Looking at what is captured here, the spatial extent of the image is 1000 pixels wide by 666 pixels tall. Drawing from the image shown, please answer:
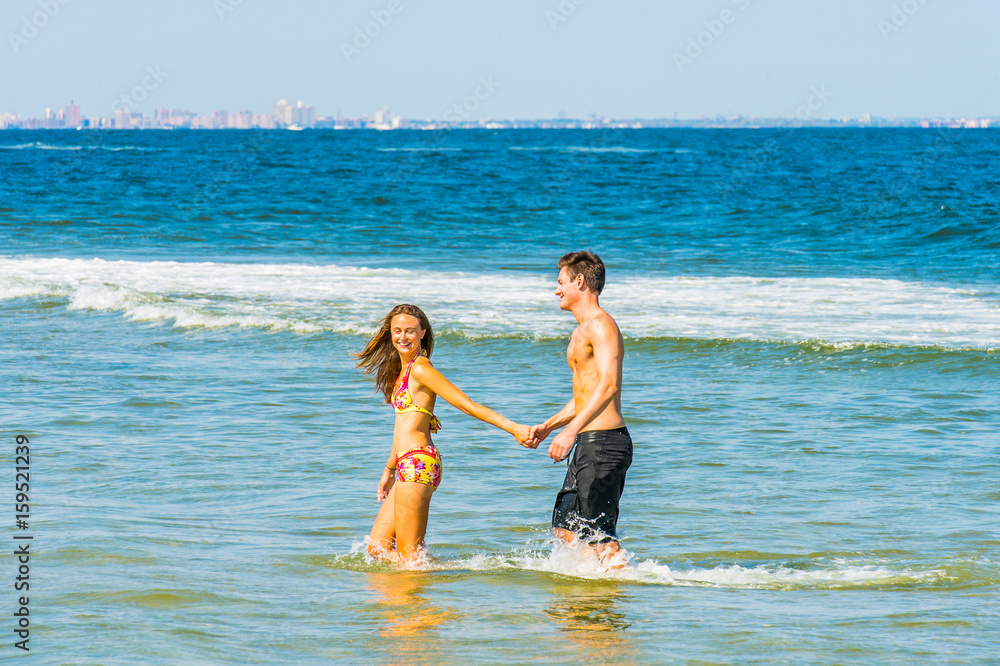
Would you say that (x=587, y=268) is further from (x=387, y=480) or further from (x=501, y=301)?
(x=501, y=301)

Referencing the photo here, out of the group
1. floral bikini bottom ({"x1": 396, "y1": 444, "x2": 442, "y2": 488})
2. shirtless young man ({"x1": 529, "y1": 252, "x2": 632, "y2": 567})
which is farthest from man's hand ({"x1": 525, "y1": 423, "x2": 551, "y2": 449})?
floral bikini bottom ({"x1": 396, "y1": 444, "x2": 442, "y2": 488})

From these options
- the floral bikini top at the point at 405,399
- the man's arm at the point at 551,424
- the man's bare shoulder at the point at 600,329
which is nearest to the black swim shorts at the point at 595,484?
the man's arm at the point at 551,424

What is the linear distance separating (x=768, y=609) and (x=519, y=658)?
4.55 ft

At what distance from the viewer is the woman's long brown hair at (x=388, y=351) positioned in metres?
5.63

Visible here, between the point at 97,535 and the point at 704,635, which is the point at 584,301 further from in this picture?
the point at 97,535

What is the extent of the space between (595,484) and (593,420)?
34 cm

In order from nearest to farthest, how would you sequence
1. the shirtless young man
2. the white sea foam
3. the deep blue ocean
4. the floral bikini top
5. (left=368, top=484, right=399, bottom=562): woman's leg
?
the deep blue ocean → the shirtless young man → the floral bikini top → (left=368, top=484, right=399, bottom=562): woman's leg → the white sea foam

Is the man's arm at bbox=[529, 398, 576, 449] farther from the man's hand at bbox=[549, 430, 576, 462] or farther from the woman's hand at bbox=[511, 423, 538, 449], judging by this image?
the man's hand at bbox=[549, 430, 576, 462]

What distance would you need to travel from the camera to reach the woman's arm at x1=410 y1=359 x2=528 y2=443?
548cm

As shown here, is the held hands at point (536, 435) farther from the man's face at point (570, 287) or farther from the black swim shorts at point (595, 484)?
the man's face at point (570, 287)

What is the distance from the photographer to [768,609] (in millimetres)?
5195

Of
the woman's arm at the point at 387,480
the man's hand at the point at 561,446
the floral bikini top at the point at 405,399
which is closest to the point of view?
the man's hand at the point at 561,446

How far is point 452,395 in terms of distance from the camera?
5.50 metres

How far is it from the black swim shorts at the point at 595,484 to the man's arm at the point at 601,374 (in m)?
0.19
